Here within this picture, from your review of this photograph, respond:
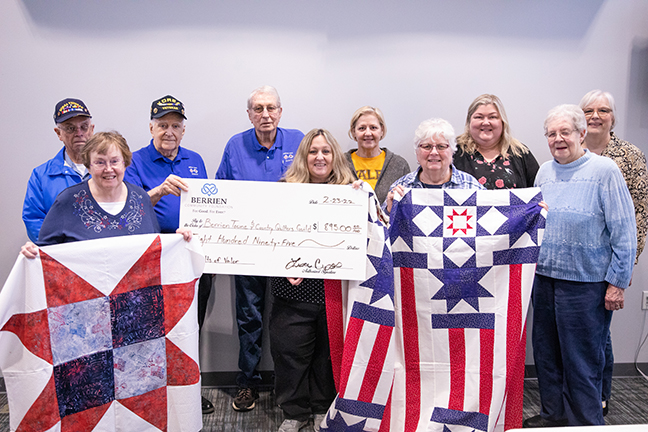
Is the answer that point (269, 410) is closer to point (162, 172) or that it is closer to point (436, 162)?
point (162, 172)

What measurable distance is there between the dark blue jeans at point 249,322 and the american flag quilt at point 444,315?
2.49 ft

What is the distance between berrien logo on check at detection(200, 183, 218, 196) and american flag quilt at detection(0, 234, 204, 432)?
0.24 m

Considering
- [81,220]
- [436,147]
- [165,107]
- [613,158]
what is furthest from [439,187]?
[81,220]

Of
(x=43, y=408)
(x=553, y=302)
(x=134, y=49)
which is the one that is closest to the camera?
(x=43, y=408)

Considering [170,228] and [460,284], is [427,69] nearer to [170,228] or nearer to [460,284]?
[460,284]

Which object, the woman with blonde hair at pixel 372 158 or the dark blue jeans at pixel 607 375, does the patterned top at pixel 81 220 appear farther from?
the dark blue jeans at pixel 607 375

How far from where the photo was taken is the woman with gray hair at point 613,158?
2.46m

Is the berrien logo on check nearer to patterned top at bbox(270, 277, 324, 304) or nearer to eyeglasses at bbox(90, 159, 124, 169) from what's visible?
eyeglasses at bbox(90, 159, 124, 169)

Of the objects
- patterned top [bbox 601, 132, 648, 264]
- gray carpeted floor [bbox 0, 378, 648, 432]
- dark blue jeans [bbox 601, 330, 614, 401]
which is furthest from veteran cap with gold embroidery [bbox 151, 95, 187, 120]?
dark blue jeans [bbox 601, 330, 614, 401]

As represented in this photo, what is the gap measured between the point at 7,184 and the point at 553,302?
3.20 m

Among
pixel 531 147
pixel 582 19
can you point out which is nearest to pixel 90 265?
pixel 531 147

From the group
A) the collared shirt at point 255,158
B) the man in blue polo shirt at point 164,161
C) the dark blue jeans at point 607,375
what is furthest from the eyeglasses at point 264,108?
the dark blue jeans at point 607,375

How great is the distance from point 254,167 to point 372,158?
692 mm

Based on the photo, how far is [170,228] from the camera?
2262 mm
